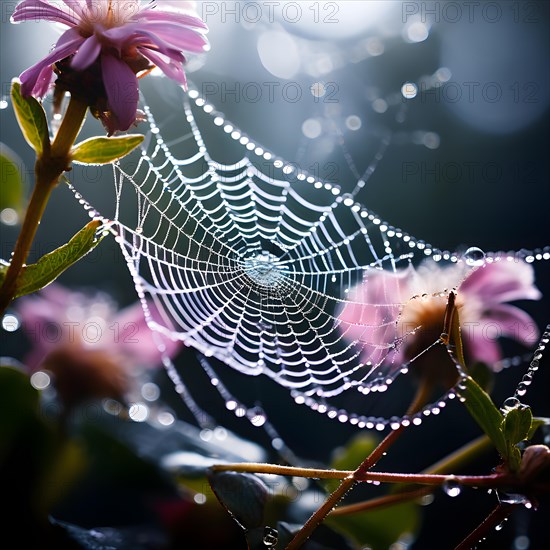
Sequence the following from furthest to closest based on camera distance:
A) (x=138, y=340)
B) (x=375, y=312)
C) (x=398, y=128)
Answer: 1. (x=398, y=128)
2. (x=138, y=340)
3. (x=375, y=312)

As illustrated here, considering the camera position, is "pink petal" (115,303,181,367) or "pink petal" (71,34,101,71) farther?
"pink petal" (115,303,181,367)

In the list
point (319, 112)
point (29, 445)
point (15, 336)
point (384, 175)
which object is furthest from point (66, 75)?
point (384, 175)

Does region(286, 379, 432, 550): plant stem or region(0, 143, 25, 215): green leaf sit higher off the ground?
region(0, 143, 25, 215): green leaf

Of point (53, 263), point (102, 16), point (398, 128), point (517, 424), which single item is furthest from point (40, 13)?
point (398, 128)

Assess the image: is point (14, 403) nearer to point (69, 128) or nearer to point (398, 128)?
point (69, 128)

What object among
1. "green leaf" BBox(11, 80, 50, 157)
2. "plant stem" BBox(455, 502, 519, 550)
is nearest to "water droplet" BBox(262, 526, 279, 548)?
"plant stem" BBox(455, 502, 519, 550)

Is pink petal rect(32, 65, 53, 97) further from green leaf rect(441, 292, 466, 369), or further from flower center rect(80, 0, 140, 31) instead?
green leaf rect(441, 292, 466, 369)
